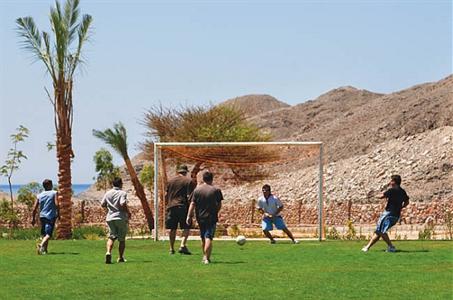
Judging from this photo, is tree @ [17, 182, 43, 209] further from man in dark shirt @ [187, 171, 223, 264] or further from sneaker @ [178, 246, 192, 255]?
Answer: man in dark shirt @ [187, 171, 223, 264]

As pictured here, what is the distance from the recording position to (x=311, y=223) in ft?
148

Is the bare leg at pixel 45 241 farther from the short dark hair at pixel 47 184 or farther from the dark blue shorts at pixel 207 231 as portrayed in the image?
the dark blue shorts at pixel 207 231

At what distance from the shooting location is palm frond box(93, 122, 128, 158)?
130ft

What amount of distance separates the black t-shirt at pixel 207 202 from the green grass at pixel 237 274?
33.6 inches

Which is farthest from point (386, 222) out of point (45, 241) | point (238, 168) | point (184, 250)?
point (238, 168)

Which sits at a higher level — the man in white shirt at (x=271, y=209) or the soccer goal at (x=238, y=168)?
the soccer goal at (x=238, y=168)

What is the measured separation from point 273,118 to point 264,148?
107 meters

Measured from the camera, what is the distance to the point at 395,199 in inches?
887

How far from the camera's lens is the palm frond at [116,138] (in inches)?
1556

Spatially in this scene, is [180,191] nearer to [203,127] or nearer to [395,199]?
[395,199]

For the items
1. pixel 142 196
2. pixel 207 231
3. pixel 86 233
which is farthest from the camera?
pixel 142 196

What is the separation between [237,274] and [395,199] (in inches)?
238

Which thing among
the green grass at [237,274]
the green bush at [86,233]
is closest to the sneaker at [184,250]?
the green grass at [237,274]

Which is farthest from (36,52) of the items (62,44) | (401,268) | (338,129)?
(338,129)
